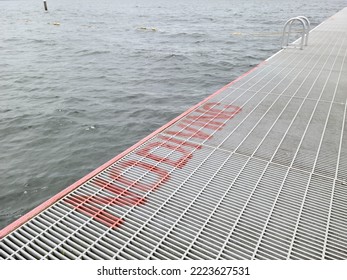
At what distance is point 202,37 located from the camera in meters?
27.5

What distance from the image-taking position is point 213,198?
4855 millimetres

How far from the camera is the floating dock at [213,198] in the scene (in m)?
3.92

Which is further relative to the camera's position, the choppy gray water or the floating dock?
the choppy gray water

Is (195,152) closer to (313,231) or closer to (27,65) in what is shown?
(313,231)

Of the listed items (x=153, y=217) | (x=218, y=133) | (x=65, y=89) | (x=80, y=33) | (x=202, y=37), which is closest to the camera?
(x=153, y=217)

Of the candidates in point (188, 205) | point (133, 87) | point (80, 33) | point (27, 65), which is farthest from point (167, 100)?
point (80, 33)

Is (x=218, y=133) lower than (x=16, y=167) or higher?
higher

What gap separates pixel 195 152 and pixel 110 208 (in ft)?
7.44

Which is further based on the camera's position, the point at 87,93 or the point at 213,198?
the point at 87,93

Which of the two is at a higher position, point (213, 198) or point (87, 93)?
point (213, 198)

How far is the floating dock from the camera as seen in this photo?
154 inches

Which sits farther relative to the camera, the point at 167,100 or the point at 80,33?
the point at 80,33

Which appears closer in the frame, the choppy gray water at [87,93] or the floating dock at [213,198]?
the floating dock at [213,198]

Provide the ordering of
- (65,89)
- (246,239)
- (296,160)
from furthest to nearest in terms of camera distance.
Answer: (65,89) → (296,160) → (246,239)
